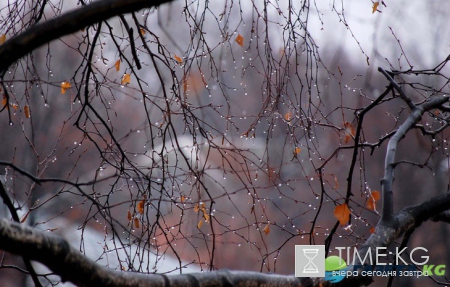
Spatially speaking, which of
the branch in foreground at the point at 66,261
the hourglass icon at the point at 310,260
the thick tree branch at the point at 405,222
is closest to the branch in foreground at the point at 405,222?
the thick tree branch at the point at 405,222

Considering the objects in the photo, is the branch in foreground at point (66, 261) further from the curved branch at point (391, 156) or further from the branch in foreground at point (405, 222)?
the curved branch at point (391, 156)

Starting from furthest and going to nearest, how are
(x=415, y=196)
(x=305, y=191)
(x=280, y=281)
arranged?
(x=305, y=191)
(x=415, y=196)
(x=280, y=281)

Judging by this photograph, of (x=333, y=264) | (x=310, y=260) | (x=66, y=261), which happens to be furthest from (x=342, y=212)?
(x=66, y=261)

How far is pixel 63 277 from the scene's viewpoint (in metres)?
0.91

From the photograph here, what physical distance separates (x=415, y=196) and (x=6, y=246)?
10923 mm

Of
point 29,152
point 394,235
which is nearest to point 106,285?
point 394,235

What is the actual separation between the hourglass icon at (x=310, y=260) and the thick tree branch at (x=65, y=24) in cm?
101

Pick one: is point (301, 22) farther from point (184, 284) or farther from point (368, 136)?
point (368, 136)

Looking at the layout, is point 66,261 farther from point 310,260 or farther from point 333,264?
point 310,260

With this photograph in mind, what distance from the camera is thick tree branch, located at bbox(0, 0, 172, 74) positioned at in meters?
0.91

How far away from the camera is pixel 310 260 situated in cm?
168

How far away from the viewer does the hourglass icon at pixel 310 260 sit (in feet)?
5.22

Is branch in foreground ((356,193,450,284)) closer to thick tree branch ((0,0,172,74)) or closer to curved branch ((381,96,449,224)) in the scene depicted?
curved branch ((381,96,449,224))

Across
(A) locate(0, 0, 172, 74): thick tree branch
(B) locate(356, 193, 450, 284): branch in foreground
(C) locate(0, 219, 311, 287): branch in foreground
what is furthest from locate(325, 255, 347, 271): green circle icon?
(A) locate(0, 0, 172, 74): thick tree branch
